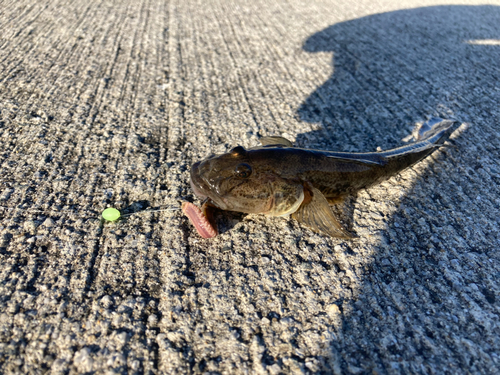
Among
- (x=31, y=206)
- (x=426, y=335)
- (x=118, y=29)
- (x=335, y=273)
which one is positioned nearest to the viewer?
(x=426, y=335)

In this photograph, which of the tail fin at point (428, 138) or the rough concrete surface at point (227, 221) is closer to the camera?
the rough concrete surface at point (227, 221)

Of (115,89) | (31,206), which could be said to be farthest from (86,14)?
(31,206)

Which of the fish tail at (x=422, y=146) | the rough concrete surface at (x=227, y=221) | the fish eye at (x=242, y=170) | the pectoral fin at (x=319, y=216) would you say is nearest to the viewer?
the rough concrete surface at (x=227, y=221)

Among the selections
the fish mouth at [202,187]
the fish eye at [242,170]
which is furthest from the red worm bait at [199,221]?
the fish eye at [242,170]

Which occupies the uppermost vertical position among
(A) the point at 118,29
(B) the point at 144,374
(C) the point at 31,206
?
(A) the point at 118,29

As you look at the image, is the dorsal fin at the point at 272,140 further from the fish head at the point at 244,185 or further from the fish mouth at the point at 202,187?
the fish mouth at the point at 202,187

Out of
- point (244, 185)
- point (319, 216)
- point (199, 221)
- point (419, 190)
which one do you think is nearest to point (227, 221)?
point (199, 221)

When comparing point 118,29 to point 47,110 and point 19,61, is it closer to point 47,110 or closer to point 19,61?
point 19,61
